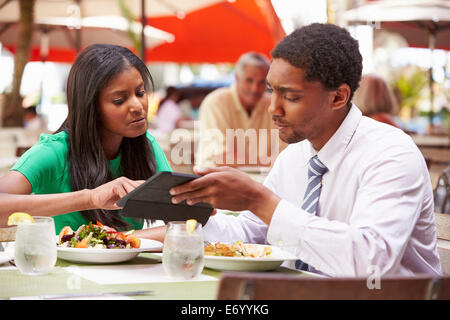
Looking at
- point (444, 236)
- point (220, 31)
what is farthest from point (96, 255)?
point (220, 31)

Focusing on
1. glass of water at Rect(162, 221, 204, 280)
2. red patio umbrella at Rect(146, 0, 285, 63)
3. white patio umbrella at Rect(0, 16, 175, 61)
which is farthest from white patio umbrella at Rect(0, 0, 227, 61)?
glass of water at Rect(162, 221, 204, 280)

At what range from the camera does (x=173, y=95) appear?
44.4ft

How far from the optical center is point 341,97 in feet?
6.67

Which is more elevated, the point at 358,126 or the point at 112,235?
the point at 358,126

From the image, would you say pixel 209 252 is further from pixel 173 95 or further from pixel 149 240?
pixel 173 95

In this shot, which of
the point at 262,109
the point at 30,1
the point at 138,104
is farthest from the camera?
the point at 30,1

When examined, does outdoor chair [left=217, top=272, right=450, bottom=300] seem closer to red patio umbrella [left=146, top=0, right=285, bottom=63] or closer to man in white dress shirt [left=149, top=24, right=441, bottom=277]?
man in white dress shirt [left=149, top=24, right=441, bottom=277]

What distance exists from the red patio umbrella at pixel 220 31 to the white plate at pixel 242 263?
8.01 metres

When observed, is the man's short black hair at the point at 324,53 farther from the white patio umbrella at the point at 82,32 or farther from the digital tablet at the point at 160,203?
the white patio umbrella at the point at 82,32

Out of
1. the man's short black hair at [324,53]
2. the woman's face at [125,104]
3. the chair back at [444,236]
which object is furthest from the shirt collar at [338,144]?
the woman's face at [125,104]

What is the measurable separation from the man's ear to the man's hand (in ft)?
1.45

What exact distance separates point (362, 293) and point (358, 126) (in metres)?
0.92

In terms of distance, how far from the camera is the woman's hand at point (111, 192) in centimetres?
205

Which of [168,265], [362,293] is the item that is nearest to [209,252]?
[168,265]
